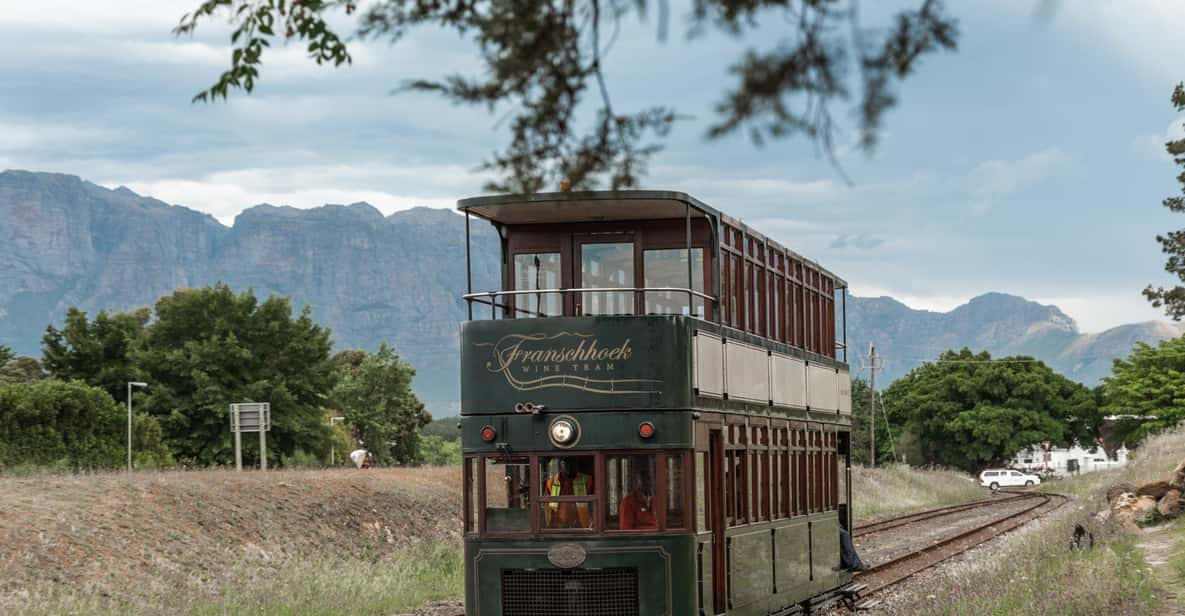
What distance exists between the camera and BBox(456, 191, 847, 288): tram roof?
1480 centimetres

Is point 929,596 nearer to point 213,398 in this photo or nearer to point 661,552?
point 661,552

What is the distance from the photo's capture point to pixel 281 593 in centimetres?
2119

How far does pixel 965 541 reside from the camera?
3444cm

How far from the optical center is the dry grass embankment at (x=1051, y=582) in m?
16.8

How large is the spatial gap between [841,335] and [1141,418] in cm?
6671

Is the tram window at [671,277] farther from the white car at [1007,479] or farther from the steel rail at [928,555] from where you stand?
the white car at [1007,479]

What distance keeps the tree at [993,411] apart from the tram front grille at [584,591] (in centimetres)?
9496

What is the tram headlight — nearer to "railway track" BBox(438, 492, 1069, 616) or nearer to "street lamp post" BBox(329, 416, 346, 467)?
"railway track" BBox(438, 492, 1069, 616)

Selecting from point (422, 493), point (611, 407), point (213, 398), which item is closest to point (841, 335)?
point (611, 407)

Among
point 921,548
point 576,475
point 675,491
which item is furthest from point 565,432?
point 921,548

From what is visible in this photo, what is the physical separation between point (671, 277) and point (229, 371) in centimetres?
4718

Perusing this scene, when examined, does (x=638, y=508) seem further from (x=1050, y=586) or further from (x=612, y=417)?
(x=1050, y=586)

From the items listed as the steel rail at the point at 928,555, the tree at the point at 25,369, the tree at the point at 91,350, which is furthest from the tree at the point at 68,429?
the tree at the point at 25,369

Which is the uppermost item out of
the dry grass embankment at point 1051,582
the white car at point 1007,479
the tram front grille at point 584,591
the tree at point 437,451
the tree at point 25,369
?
the tree at point 25,369
